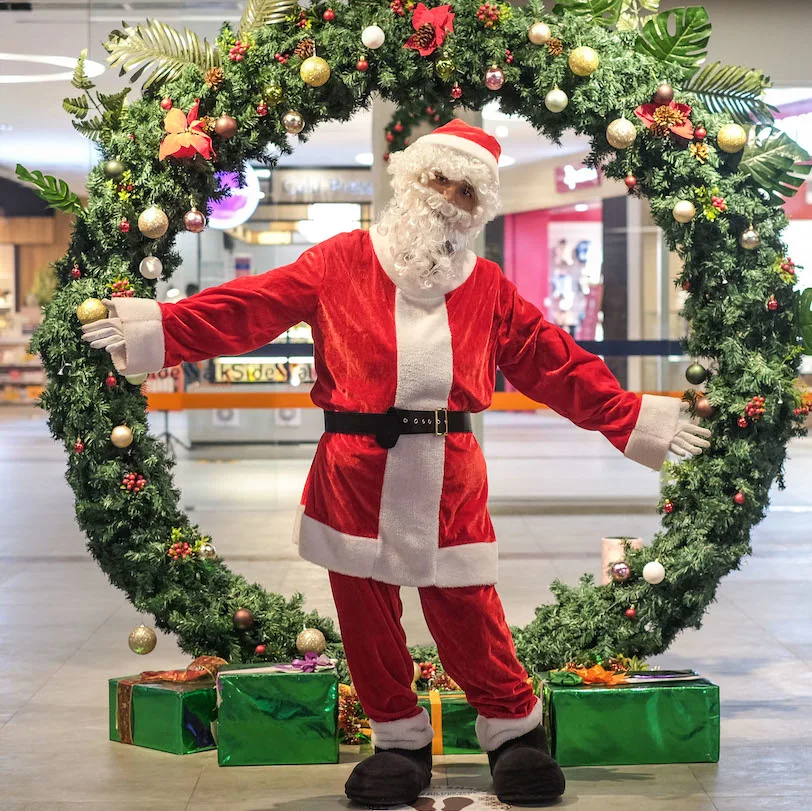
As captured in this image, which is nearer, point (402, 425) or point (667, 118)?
point (402, 425)

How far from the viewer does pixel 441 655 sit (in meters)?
2.98

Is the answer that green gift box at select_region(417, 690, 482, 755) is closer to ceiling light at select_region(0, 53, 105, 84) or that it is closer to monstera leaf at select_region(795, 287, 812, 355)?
monstera leaf at select_region(795, 287, 812, 355)

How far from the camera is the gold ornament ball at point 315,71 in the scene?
3270 mm

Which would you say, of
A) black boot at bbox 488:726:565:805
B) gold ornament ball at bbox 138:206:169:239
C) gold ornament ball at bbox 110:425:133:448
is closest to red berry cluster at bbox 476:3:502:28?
gold ornament ball at bbox 138:206:169:239

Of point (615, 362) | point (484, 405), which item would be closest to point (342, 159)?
point (615, 362)

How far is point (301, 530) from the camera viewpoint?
296 cm

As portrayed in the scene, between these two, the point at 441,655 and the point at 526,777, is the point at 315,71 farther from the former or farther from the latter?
the point at 526,777

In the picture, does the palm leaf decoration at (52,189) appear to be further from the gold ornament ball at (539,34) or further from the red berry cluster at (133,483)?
the gold ornament ball at (539,34)

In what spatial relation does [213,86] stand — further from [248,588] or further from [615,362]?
[615,362]

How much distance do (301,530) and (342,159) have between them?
6269 millimetres

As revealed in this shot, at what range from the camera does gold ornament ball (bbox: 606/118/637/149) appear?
3314 millimetres

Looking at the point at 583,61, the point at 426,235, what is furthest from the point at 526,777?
the point at 583,61

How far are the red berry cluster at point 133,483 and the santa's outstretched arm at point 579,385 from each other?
107 centimetres

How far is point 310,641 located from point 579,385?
3.41ft
